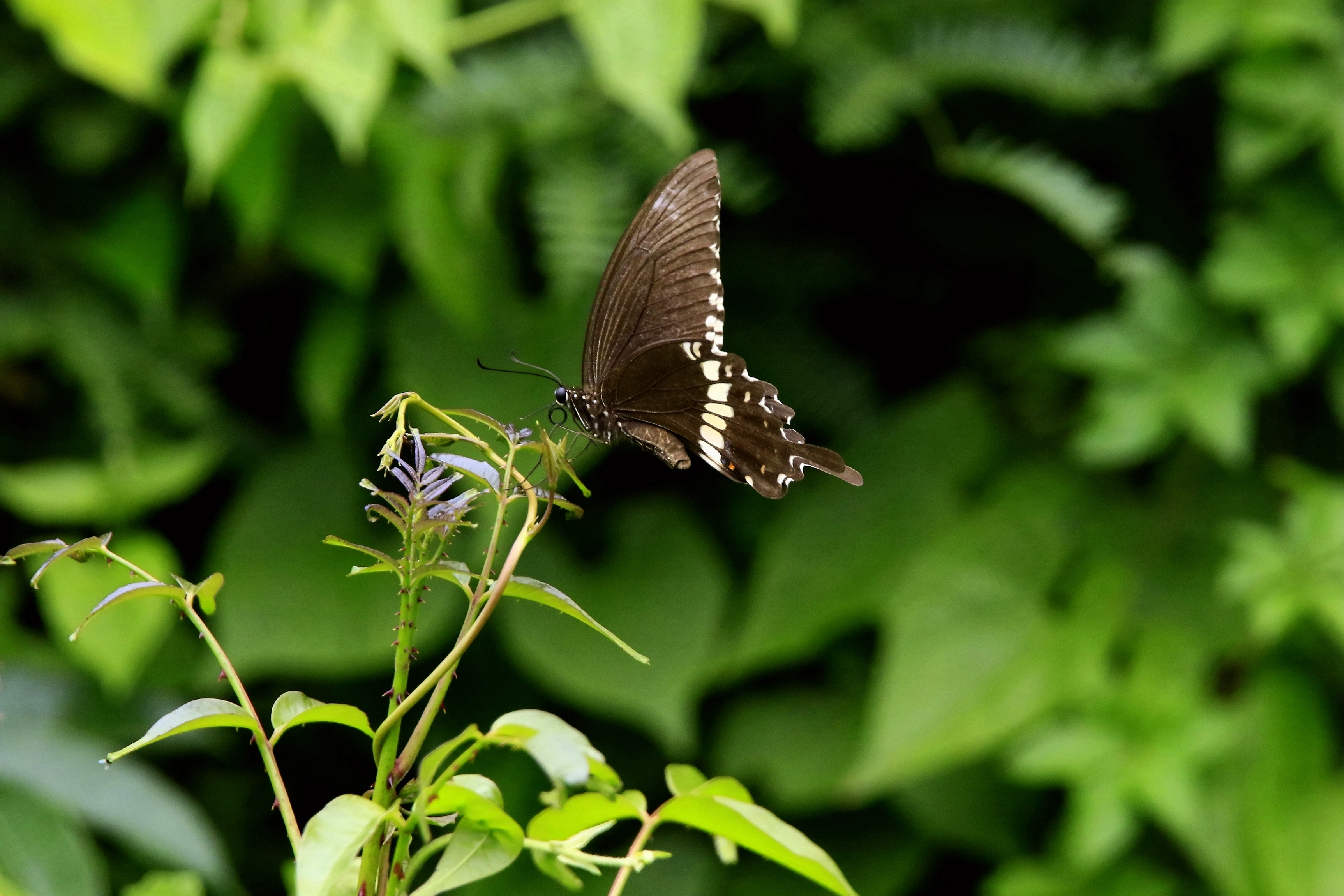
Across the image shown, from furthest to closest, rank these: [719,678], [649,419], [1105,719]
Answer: [719,678] → [1105,719] → [649,419]

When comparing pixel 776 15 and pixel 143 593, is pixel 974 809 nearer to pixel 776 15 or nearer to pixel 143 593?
pixel 776 15

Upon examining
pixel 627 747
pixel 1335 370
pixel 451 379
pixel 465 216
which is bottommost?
pixel 627 747

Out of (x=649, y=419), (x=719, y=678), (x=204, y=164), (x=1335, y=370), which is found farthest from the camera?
(x=719, y=678)

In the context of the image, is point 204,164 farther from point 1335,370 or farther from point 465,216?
point 1335,370

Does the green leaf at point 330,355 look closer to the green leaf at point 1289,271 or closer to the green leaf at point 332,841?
the green leaf at point 1289,271

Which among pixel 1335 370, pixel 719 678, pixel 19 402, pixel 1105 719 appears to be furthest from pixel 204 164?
pixel 1335 370

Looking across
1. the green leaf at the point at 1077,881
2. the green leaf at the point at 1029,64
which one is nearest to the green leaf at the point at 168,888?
the green leaf at the point at 1077,881

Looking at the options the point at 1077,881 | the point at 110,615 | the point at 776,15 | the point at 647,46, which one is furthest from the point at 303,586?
the point at 1077,881

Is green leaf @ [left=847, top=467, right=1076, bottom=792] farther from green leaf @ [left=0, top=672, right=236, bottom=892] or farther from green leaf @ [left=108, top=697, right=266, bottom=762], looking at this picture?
green leaf @ [left=108, top=697, right=266, bottom=762]
